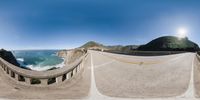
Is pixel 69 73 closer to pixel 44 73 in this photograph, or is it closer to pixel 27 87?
pixel 44 73

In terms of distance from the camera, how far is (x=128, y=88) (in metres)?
15.6

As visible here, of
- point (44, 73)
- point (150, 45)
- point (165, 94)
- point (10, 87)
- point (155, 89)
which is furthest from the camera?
point (150, 45)

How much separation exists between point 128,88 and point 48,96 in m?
5.21

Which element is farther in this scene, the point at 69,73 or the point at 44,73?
the point at 69,73

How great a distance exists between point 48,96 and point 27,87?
395 cm

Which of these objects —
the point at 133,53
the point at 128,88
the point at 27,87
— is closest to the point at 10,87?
the point at 27,87

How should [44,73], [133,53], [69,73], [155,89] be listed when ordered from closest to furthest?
[155,89] < [44,73] < [69,73] < [133,53]

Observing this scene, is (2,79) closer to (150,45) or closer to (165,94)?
(165,94)

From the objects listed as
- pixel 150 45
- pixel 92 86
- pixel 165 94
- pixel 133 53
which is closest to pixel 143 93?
pixel 165 94

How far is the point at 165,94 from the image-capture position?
44.1 ft

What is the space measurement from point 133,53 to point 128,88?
3871cm

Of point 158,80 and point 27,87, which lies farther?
point 158,80

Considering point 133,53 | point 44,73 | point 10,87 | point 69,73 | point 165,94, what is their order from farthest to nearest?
1. point 133,53
2. point 69,73
3. point 44,73
4. point 10,87
5. point 165,94

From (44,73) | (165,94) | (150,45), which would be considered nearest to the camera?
(165,94)
